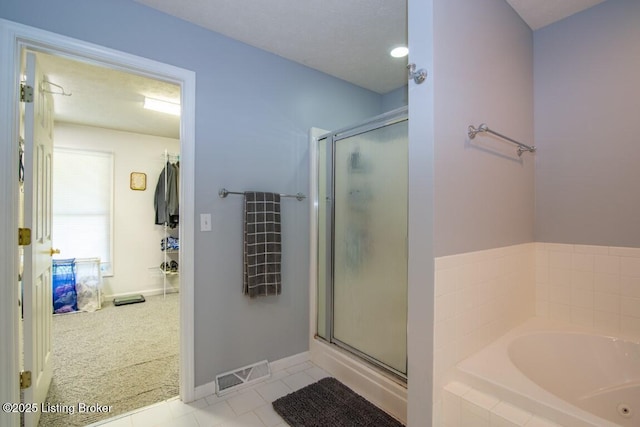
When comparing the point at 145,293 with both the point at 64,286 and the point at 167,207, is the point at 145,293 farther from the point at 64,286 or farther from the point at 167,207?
the point at 167,207

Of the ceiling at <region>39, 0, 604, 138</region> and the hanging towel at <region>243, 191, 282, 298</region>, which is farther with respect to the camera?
the hanging towel at <region>243, 191, 282, 298</region>

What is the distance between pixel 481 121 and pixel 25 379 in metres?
2.59

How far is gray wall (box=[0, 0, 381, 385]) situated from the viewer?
66.9 inches

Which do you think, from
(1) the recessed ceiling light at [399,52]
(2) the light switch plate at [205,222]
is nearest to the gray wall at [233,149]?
(2) the light switch plate at [205,222]

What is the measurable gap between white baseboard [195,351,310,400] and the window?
300 centimetres

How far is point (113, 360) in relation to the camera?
7.94 feet

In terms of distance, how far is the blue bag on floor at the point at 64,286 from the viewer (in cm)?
353

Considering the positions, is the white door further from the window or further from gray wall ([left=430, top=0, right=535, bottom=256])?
→ the window

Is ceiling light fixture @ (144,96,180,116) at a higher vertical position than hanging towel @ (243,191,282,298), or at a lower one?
higher

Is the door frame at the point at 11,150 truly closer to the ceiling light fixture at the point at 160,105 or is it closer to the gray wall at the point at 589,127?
the ceiling light fixture at the point at 160,105

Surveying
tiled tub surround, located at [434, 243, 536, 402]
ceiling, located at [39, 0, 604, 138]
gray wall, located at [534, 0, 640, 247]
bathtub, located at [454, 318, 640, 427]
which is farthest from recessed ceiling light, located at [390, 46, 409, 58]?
bathtub, located at [454, 318, 640, 427]

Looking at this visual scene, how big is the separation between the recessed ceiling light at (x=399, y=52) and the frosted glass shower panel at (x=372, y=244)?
2.28 feet

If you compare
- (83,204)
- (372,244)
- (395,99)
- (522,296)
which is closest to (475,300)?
(522,296)

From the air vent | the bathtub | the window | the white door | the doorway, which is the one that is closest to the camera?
the bathtub
